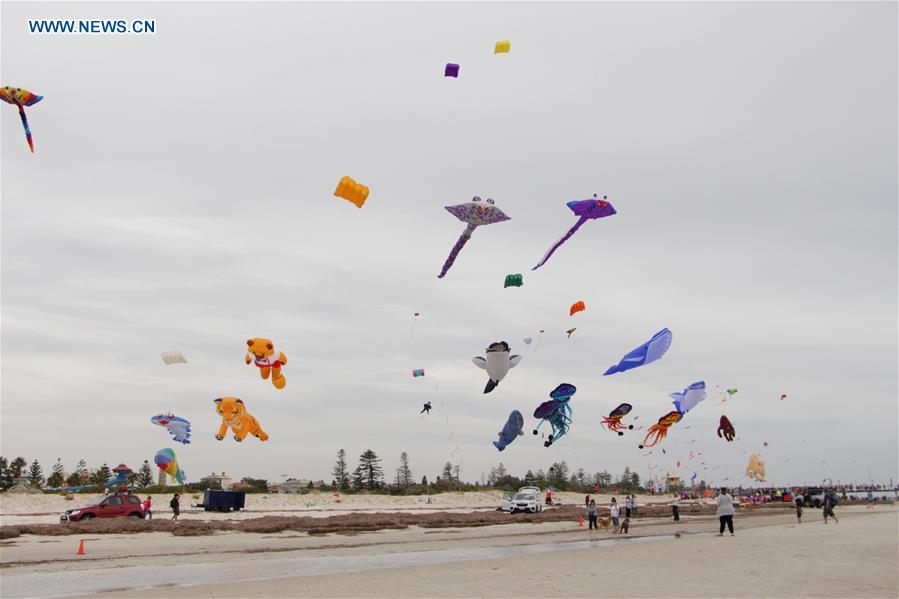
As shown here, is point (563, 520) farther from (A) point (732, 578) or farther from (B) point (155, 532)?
(A) point (732, 578)

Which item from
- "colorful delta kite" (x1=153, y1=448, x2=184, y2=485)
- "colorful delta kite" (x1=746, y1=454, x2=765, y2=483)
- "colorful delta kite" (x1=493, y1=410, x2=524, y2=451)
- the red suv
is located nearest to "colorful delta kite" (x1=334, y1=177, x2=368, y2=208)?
"colorful delta kite" (x1=493, y1=410, x2=524, y2=451)

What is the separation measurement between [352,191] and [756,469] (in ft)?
206

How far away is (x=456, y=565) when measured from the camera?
18859 millimetres

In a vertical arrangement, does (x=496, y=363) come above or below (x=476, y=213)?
below

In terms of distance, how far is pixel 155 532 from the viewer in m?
31.6

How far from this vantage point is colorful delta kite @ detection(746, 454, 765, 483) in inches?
2768

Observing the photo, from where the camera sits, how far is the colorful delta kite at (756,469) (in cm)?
7031

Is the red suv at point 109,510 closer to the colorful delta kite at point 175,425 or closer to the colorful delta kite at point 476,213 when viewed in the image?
the colorful delta kite at point 175,425

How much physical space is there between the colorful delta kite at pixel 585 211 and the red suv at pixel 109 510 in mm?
26484

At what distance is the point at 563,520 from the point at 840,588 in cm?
3110

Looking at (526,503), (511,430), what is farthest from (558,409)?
(526,503)

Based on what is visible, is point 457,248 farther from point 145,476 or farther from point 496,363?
point 145,476

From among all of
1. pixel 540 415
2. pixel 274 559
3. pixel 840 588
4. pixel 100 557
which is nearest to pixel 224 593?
pixel 274 559

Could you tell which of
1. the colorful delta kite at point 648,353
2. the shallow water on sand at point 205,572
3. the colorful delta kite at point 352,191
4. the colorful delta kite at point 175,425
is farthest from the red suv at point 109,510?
the colorful delta kite at point 648,353
